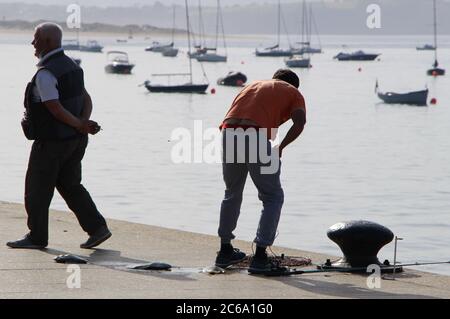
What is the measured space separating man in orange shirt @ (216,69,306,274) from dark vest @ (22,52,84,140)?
56.6 inches

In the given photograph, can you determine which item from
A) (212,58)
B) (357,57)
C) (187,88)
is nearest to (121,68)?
(212,58)

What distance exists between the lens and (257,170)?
9.70 meters

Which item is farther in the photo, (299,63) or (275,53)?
(275,53)

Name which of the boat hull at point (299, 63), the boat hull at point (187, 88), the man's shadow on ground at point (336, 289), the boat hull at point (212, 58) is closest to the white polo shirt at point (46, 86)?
the man's shadow on ground at point (336, 289)

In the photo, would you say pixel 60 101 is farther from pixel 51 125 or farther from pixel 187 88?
pixel 187 88

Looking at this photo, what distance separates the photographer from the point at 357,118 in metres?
57.1

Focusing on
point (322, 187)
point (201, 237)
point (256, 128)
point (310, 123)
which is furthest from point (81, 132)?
point (310, 123)

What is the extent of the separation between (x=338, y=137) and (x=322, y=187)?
18912 mm

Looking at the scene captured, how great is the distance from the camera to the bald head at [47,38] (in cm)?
1044

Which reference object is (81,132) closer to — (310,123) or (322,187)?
(322,187)

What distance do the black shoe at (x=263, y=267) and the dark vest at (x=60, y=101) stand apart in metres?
1.88

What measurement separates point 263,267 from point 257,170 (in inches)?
28.9

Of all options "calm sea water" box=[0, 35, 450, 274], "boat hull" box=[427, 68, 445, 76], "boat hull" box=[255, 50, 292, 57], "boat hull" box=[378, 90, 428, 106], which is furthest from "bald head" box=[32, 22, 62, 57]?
"boat hull" box=[255, 50, 292, 57]

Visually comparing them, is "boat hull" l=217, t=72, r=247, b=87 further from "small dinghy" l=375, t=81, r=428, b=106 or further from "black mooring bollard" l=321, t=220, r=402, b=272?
"black mooring bollard" l=321, t=220, r=402, b=272
